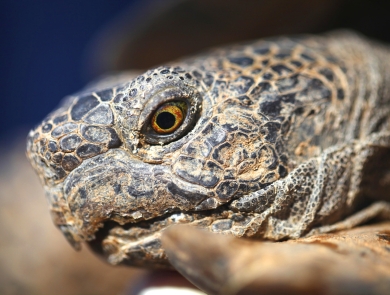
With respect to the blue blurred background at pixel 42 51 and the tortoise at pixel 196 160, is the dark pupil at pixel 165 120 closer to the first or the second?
the tortoise at pixel 196 160

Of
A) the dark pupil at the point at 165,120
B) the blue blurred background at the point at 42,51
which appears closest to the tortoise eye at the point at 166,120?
the dark pupil at the point at 165,120

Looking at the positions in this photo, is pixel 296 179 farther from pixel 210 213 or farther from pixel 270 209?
pixel 210 213

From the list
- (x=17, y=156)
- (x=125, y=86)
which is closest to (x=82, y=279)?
(x=17, y=156)

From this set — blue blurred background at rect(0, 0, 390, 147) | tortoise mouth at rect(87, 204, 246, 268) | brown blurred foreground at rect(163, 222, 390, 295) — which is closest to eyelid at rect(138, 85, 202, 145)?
tortoise mouth at rect(87, 204, 246, 268)

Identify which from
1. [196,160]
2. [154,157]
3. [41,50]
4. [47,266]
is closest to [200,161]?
[196,160]

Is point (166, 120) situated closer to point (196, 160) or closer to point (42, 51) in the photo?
point (196, 160)

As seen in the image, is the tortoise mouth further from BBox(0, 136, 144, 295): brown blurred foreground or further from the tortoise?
BBox(0, 136, 144, 295): brown blurred foreground
